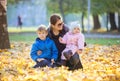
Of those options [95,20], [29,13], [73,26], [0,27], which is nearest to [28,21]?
[29,13]

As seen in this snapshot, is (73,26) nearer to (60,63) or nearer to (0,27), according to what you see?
(60,63)

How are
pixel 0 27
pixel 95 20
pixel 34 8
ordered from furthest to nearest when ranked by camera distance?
pixel 34 8 < pixel 95 20 < pixel 0 27

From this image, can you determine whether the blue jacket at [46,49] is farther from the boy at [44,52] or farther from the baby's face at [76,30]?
the baby's face at [76,30]

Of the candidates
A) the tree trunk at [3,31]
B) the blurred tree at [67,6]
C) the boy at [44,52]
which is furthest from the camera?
the blurred tree at [67,6]

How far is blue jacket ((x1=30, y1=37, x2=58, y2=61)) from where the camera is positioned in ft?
33.9

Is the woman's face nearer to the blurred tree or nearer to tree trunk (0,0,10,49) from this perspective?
tree trunk (0,0,10,49)

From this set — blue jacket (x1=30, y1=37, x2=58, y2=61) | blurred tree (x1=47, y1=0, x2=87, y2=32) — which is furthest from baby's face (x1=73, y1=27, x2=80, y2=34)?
blurred tree (x1=47, y1=0, x2=87, y2=32)

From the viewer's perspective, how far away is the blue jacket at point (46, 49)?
10.3 m

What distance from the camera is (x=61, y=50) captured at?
10562mm

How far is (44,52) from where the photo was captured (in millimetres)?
10461

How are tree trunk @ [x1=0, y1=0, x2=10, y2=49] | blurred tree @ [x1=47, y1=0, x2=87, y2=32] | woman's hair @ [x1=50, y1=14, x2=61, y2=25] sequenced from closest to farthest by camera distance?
woman's hair @ [x1=50, y1=14, x2=61, y2=25] → tree trunk @ [x1=0, y1=0, x2=10, y2=49] → blurred tree @ [x1=47, y1=0, x2=87, y2=32]

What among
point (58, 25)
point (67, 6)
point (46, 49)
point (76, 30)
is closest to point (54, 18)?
point (58, 25)

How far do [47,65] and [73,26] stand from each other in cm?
A: 105

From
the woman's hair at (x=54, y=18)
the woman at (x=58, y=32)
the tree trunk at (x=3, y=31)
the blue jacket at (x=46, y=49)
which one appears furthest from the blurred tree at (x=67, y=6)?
the woman's hair at (x=54, y=18)
